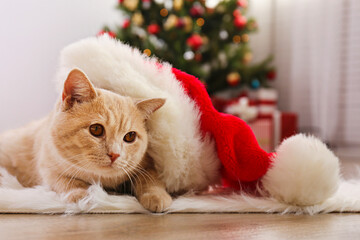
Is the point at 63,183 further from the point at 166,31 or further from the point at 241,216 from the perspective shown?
the point at 166,31

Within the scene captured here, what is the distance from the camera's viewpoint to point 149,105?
834 millimetres

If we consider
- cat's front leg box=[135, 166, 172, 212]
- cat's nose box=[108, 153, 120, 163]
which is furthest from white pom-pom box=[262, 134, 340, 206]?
cat's nose box=[108, 153, 120, 163]

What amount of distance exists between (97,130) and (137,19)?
1.71m

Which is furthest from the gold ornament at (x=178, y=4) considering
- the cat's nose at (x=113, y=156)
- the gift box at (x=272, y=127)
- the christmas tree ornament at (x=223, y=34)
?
the cat's nose at (x=113, y=156)

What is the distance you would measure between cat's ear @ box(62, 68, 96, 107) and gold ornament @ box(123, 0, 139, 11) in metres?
1.69

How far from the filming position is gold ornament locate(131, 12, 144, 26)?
2340mm

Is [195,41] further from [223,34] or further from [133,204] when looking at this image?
[133,204]

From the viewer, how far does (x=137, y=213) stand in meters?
0.78

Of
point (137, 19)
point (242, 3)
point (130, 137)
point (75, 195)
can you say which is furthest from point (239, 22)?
point (75, 195)

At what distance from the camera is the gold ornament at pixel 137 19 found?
7.68 feet

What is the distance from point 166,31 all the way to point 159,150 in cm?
161

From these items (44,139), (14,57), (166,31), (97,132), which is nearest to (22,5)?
(14,57)

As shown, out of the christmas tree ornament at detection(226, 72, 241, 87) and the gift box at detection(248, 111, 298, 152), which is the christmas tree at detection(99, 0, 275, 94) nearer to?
the christmas tree ornament at detection(226, 72, 241, 87)

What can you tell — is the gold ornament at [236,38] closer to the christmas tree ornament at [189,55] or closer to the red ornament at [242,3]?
the red ornament at [242,3]
